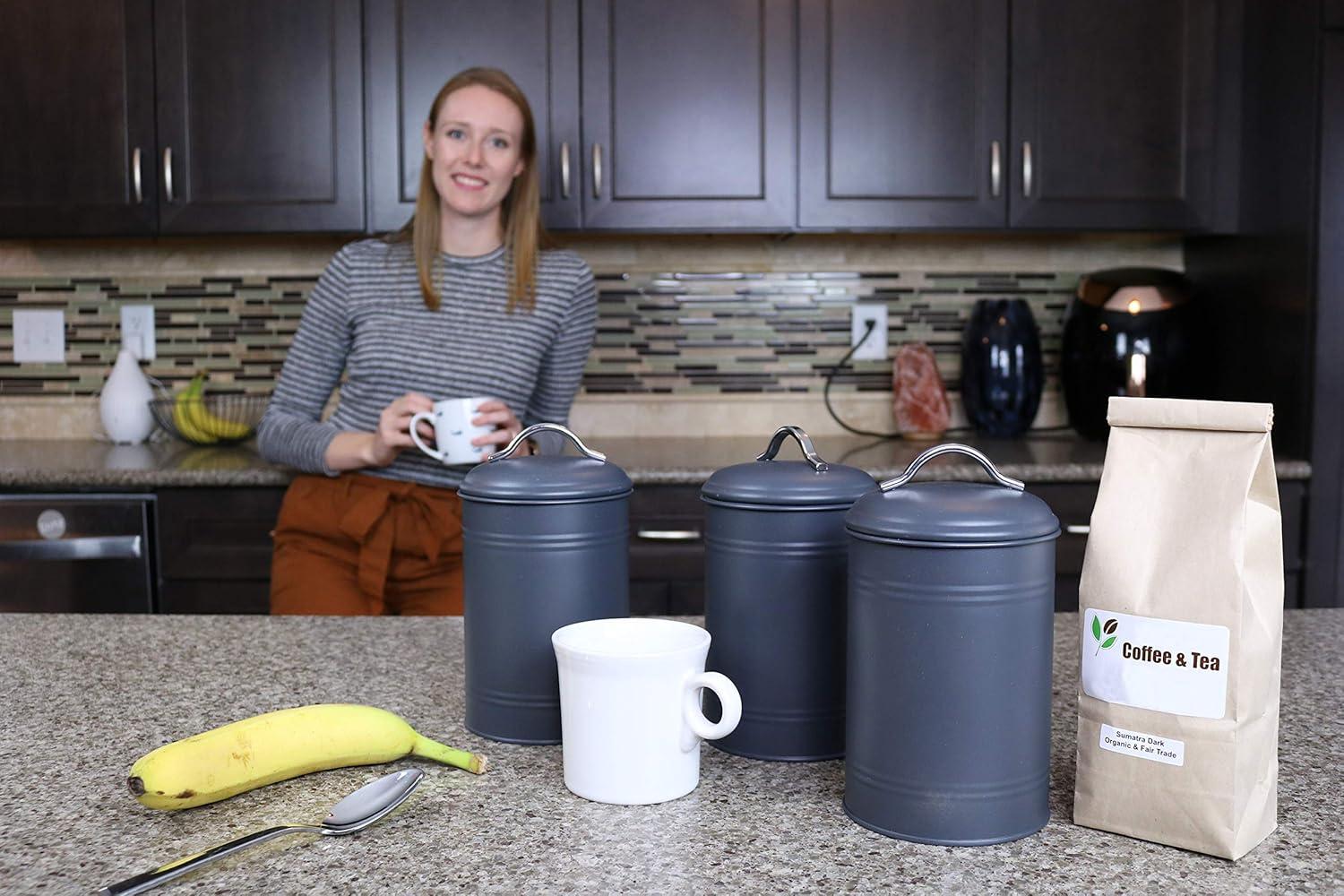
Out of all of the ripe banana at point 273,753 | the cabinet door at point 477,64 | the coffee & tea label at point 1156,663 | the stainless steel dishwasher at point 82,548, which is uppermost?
the cabinet door at point 477,64

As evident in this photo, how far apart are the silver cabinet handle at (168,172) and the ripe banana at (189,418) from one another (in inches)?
17.2

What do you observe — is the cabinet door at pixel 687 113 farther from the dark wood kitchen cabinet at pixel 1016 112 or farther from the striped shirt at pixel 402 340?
the striped shirt at pixel 402 340

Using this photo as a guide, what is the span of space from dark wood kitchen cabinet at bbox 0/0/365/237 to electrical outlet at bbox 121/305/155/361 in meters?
0.32

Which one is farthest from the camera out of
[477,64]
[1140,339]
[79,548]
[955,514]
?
[1140,339]

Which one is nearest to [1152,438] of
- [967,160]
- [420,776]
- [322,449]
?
[420,776]

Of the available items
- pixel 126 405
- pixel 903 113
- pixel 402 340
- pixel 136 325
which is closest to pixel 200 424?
pixel 126 405

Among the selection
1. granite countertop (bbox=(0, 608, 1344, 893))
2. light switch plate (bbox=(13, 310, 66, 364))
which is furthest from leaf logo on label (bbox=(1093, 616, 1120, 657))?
light switch plate (bbox=(13, 310, 66, 364))

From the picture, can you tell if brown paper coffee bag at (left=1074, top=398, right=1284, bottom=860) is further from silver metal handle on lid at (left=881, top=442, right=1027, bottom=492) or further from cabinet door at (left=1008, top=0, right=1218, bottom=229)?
cabinet door at (left=1008, top=0, right=1218, bottom=229)

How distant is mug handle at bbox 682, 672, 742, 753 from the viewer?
71cm

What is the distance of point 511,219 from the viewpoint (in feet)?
7.30

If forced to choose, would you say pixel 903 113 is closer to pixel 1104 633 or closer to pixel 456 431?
pixel 456 431

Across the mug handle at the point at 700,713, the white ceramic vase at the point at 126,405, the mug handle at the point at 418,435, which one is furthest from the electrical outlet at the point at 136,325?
the mug handle at the point at 700,713

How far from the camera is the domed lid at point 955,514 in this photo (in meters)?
0.65

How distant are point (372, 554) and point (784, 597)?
130 centimetres
